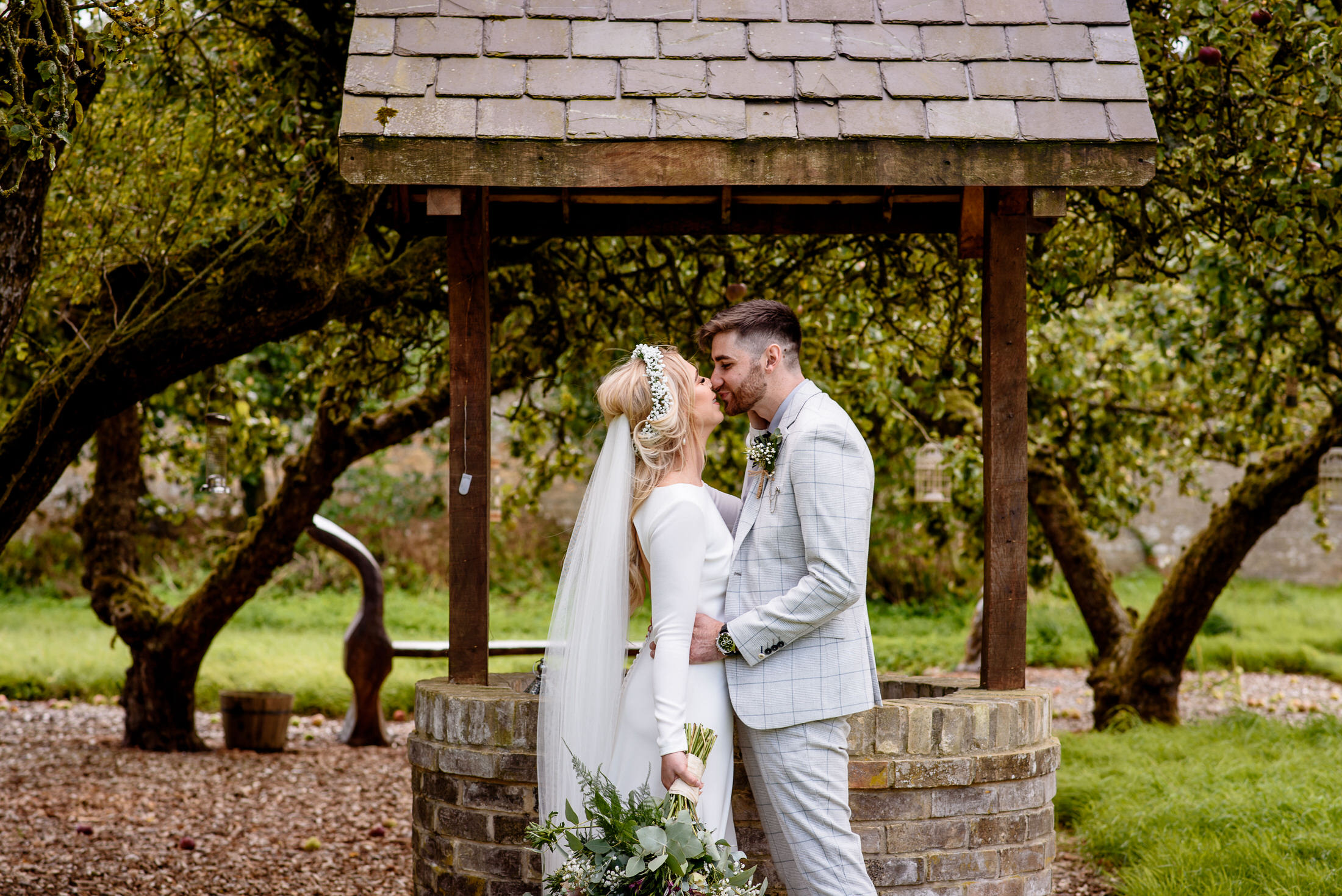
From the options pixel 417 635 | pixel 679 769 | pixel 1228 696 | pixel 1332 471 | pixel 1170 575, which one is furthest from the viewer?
pixel 417 635

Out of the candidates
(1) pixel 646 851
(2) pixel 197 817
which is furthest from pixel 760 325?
(2) pixel 197 817

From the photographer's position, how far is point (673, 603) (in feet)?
9.69

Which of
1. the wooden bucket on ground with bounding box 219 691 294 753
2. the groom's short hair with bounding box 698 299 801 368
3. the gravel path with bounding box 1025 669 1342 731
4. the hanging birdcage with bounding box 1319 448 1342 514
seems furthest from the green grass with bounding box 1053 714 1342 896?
the wooden bucket on ground with bounding box 219 691 294 753

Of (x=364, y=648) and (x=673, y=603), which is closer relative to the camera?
(x=673, y=603)

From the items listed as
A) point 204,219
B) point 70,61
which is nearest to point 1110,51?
point 70,61

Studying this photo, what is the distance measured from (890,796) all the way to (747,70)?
2.20 m

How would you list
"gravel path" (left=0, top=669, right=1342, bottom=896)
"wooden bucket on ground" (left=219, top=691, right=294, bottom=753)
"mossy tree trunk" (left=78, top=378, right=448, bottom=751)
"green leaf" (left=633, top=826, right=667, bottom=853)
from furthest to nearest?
"wooden bucket on ground" (left=219, top=691, right=294, bottom=753), "mossy tree trunk" (left=78, top=378, right=448, bottom=751), "gravel path" (left=0, top=669, right=1342, bottom=896), "green leaf" (left=633, top=826, right=667, bottom=853)

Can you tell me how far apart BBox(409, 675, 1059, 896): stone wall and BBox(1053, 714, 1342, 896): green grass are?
139cm

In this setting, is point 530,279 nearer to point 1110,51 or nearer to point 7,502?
point 7,502

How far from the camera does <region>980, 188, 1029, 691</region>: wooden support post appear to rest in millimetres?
3768

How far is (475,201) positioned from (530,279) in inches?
98.6

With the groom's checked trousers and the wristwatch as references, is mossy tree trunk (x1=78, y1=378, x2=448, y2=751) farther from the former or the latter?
the groom's checked trousers

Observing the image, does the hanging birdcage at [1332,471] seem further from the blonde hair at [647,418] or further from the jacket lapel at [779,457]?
the blonde hair at [647,418]

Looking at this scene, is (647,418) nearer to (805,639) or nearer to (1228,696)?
(805,639)
